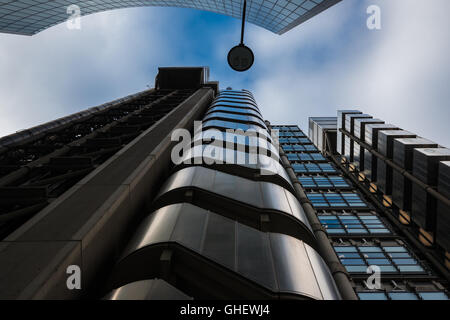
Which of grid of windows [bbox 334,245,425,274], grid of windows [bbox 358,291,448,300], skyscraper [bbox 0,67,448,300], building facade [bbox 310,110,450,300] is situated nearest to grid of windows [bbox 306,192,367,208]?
building facade [bbox 310,110,450,300]

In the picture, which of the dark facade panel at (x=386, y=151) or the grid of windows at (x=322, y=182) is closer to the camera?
the grid of windows at (x=322, y=182)

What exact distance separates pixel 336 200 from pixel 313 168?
11302 millimetres

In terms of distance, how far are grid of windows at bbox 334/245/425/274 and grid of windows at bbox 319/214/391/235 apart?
2907mm

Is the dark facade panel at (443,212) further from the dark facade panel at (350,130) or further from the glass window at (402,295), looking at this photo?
the dark facade panel at (350,130)

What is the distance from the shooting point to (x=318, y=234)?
8773 millimetres

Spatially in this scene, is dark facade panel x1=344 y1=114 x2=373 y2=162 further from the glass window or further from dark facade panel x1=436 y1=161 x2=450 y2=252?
the glass window

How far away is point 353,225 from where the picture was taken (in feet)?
106

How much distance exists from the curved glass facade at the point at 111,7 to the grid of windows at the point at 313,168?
24.1m

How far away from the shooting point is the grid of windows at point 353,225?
3121cm

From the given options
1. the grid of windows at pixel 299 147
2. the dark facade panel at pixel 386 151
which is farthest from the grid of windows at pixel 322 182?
the dark facade panel at pixel 386 151

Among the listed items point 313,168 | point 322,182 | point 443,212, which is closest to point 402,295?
point 443,212

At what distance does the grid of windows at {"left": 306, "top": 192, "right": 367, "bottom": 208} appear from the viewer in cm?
3706

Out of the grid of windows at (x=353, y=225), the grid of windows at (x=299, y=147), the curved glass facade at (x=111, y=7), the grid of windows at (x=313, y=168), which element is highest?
the curved glass facade at (x=111, y=7)

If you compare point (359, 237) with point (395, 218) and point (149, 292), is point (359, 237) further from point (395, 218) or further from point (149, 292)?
point (149, 292)
